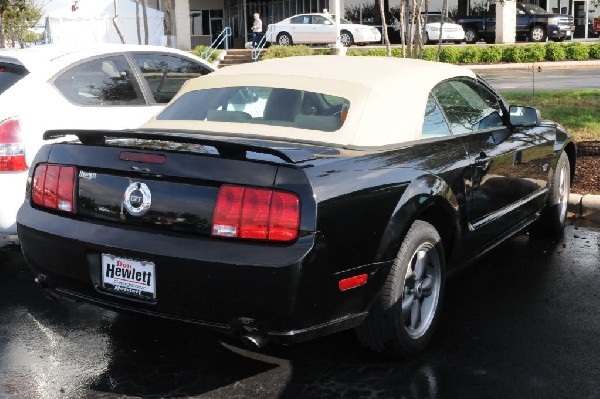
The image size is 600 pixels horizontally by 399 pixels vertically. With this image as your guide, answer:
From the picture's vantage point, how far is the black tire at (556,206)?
259 inches

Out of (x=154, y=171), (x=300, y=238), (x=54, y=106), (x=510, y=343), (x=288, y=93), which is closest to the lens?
(x=300, y=238)

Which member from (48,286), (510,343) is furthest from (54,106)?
(510,343)

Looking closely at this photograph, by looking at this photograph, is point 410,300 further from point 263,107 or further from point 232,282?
point 263,107

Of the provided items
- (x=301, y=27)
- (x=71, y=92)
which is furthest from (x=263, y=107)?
(x=301, y=27)

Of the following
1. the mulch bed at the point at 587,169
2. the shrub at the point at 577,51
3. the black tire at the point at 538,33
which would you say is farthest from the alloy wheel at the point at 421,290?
the black tire at the point at 538,33

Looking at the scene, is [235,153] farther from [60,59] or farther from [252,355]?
[60,59]

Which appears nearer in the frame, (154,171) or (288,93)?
(154,171)

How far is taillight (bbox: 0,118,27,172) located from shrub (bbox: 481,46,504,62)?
28301 mm

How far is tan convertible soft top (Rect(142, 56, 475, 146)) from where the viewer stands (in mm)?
4449

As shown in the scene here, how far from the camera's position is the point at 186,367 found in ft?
14.0

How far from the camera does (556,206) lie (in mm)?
6652

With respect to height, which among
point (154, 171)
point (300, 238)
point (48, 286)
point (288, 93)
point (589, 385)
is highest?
point (288, 93)

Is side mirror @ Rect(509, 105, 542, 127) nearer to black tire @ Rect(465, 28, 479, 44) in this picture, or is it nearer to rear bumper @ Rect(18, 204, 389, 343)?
rear bumper @ Rect(18, 204, 389, 343)

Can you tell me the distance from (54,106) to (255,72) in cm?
202
